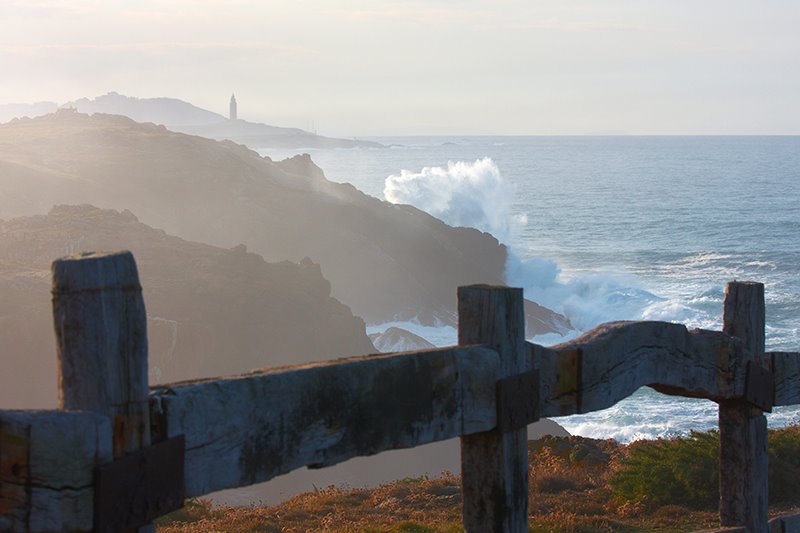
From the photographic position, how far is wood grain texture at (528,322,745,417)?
466 centimetres

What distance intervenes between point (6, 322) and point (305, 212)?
31.6 metres

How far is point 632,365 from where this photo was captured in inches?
200

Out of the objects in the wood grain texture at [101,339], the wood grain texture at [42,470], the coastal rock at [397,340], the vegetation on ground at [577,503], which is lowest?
the coastal rock at [397,340]

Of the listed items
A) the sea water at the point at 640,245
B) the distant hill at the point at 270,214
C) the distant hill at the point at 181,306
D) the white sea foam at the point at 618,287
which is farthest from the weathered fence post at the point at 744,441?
the distant hill at the point at 270,214

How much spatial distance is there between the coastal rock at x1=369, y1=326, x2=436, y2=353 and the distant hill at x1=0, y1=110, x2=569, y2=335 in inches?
231

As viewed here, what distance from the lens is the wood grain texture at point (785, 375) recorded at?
6340mm

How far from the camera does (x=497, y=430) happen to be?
13.8 ft

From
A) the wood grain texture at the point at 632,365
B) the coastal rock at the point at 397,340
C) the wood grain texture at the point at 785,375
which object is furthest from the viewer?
the coastal rock at the point at 397,340

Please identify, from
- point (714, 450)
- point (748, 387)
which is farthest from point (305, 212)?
point (748, 387)

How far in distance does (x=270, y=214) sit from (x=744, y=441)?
186 ft

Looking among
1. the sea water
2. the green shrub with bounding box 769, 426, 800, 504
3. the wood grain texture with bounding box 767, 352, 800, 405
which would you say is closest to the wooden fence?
the wood grain texture with bounding box 767, 352, 800, 405

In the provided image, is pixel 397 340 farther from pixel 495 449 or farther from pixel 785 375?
pixel 495 449

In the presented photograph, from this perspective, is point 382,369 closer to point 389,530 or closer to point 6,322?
point 389,530

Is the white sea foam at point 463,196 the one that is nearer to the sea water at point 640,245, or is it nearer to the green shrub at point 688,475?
the sea water at point 640,245
